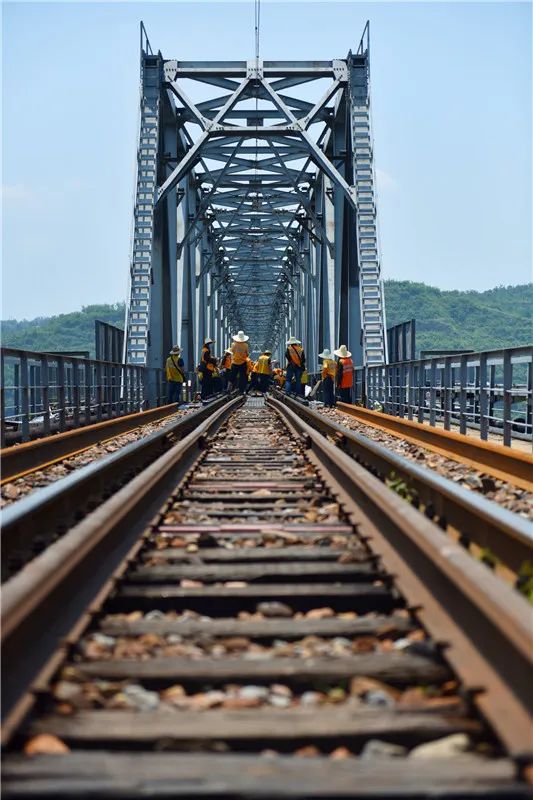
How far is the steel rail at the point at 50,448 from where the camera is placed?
26.2 feet

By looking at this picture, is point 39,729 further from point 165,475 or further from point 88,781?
point 165,475

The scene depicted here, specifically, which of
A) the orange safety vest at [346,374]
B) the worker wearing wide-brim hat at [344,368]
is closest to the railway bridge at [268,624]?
the worker wearing wide-brim hat at [344,368]

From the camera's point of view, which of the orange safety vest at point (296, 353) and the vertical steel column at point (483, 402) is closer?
the vertical steel column at point (483, 402)

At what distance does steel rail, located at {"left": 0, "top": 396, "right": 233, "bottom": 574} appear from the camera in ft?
13.7

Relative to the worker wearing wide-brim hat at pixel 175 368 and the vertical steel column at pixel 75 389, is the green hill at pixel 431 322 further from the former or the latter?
the vertical steel column at pixel 75 389

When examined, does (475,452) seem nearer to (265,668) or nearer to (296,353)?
(265,668)

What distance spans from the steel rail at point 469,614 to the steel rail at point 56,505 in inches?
67.9

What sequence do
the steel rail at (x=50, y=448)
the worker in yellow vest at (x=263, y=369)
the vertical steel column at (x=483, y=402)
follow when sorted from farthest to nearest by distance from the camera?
the worker in yellow vest at (x=263, y=369)
the vertical steel column at (x=483, y=402)
the steel rail at (x=50, y=448)

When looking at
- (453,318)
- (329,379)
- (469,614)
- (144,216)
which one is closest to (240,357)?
(329,379)

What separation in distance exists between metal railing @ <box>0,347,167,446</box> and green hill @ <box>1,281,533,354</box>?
439 feet

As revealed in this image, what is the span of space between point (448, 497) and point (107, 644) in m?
2.67

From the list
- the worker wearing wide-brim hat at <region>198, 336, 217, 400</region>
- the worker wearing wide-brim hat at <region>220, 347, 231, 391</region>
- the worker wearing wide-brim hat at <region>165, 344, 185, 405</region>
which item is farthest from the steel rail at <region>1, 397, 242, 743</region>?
the worker wearing wide-brim hat at <region>220, 347, 231, 391</region>

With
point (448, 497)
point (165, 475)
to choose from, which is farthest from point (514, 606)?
point (165, 475)

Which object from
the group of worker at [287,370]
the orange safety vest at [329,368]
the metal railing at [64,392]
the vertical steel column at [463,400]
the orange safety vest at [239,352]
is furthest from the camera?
the orange safety vest at [239,352]
